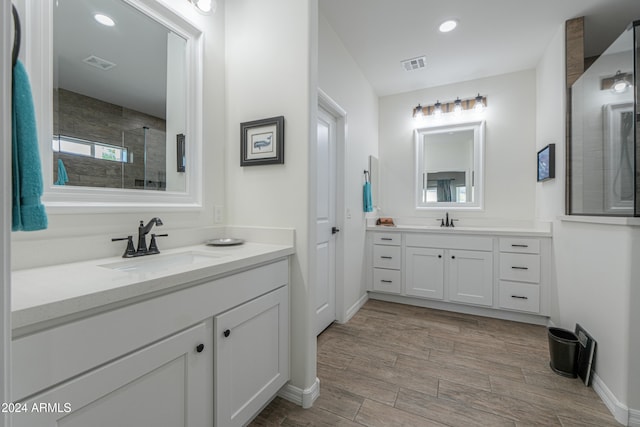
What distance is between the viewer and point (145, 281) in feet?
2.89

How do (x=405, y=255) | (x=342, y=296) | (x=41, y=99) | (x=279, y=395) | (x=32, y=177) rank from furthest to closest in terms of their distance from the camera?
1. (x=405, y=255)
2. (x=342, y=296)
3. (x=279, y=395)
4. (x=41, y=99)
5. (x=32, y=177)

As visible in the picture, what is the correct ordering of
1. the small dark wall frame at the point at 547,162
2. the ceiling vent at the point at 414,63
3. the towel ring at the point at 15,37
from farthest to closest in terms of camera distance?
the ceiling vent at the point at 414,63 → the small dark wall frame at the point at 547,162 → the towel ring at the point at 15,37

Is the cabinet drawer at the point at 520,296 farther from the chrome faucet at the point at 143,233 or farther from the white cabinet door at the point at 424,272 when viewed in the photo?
the chrome faucet at the point at 143,233

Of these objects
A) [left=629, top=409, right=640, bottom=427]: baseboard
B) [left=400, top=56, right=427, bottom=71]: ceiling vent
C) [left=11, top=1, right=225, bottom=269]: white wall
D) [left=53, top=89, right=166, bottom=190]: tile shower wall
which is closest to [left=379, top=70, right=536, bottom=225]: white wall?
[left=400, top=56, right=427, bottom=71]: ceiling vent

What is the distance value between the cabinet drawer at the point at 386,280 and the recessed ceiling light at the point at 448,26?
255cm

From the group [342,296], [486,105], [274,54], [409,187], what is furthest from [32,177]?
[486,105]

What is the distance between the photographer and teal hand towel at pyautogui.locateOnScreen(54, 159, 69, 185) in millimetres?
1183

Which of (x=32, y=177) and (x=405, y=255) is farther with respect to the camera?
(x=405, y=255)

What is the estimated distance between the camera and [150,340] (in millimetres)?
913

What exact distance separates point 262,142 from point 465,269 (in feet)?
8.51

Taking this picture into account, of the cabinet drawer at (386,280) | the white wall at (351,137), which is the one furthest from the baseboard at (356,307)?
the cabinet drawer at (386,280)

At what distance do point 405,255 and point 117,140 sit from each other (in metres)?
2.95

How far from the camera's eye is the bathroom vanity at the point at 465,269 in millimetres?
2750

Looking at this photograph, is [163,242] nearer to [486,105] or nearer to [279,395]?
[279,395]
